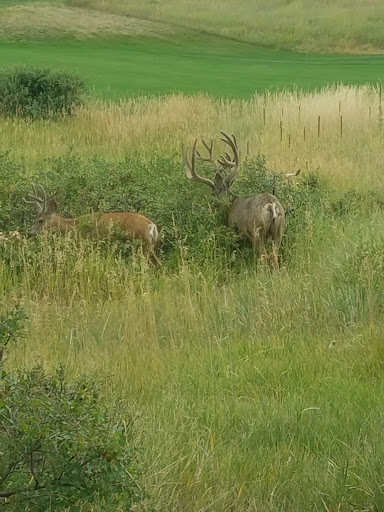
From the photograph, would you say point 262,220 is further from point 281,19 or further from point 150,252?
point 281,19

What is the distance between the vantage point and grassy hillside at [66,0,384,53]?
147 ft

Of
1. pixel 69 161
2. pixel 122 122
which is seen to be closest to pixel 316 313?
pixel 69 161

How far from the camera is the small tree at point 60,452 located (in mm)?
2977

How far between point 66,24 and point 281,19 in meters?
12.9

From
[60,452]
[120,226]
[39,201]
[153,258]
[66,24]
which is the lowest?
[153,258]

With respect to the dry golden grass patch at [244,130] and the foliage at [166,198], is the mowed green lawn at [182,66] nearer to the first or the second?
the dry golden grass patch at [244,130]

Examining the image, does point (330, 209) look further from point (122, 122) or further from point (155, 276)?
point (122, 122)

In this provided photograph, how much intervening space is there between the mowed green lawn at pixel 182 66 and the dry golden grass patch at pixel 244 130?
3640 mm

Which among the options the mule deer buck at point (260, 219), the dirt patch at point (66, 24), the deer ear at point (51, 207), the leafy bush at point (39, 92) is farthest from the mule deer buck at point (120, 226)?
the dirt patch at point (66, 24)

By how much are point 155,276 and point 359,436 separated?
13.0 ft

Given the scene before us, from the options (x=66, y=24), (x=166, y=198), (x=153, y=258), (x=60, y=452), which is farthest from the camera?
(x=66, y=24)

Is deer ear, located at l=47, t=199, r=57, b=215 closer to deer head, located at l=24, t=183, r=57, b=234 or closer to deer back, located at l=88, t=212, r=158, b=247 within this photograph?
deer head, located at l=24, t=183, r=57, b=234

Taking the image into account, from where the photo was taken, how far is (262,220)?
8414 mm

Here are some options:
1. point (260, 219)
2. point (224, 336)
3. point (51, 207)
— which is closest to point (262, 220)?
point (260, 219)
